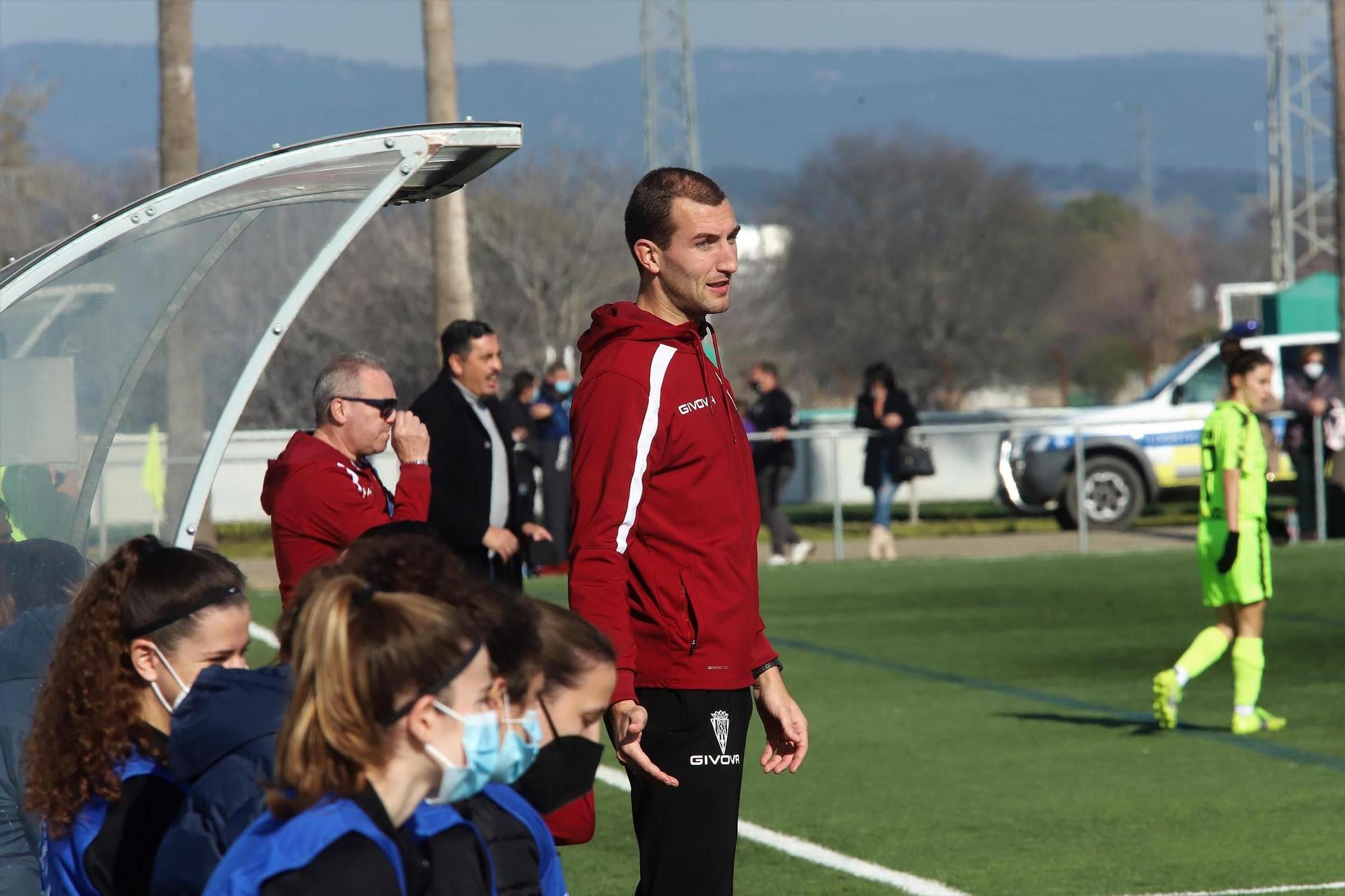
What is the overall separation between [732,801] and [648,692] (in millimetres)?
345

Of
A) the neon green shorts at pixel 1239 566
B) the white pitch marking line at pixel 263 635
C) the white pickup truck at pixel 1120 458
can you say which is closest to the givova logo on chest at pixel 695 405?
the neon green shorts at pixel 1239 566

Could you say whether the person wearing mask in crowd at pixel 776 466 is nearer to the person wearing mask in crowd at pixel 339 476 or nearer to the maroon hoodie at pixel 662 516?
the person wearing mask in crowd at pixel 339 476

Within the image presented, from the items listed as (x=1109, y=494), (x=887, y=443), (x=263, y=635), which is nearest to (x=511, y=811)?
(x=263, y=635)

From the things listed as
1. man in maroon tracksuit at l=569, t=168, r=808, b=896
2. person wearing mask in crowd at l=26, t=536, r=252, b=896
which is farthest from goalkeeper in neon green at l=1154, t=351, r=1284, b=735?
person wearing mask in crowd at l=26, t=536, r=252, b=896

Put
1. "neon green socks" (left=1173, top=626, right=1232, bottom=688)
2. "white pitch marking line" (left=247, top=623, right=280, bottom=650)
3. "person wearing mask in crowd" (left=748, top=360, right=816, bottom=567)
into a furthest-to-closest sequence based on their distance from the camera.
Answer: "person wearing mask in crowd" (left=748, top=360, right=816, bottom=567)
"white pitch marking line" (left=247, top=623, right=280, bottom=650)
"neon green socks" (left=1173, top=626, right=1232, bottom=688)

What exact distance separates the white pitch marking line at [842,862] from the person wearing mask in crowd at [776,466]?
1125cm

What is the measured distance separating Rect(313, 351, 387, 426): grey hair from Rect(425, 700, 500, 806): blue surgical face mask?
3.12 m

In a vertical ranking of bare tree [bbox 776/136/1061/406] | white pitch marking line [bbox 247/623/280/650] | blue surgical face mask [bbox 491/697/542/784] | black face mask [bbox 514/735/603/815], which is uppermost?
bare tree [bbox 776/136/1061/406]

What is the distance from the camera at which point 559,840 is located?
393 centimetres

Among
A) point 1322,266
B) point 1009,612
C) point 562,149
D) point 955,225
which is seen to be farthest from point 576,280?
point 1322,266

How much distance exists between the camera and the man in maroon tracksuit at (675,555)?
423 centimetres

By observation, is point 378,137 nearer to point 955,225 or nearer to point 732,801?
point 732,801

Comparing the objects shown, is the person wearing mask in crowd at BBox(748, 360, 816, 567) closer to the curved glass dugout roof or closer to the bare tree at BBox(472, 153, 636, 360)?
the curved glass dugout roof

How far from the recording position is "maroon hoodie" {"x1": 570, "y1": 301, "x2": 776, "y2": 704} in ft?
13.9
